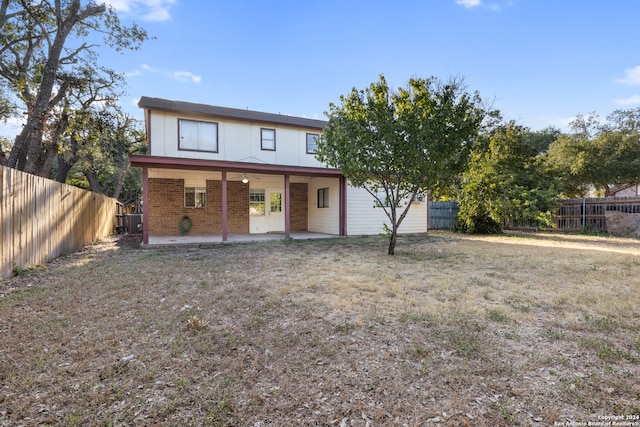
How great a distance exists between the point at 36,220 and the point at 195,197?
746 cm

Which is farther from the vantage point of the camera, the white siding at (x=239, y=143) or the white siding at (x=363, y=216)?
the white siding at (x=363, y=216)

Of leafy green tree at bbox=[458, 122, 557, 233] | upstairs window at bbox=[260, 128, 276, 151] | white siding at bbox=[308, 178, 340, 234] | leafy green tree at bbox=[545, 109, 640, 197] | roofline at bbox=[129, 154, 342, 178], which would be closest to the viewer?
roofline at bbox=[129, 154, 342, 178]

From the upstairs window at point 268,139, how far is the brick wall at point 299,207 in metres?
3.17

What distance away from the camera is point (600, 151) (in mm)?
17859

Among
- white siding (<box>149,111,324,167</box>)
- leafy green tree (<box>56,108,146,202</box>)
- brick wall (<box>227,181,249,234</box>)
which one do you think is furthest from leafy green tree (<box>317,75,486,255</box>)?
leafy green tree (<box>56,108,146,202</box>)

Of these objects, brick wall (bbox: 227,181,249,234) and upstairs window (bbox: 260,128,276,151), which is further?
brick wall (bbox: 227,181,249,234)

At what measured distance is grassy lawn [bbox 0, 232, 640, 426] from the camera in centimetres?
215

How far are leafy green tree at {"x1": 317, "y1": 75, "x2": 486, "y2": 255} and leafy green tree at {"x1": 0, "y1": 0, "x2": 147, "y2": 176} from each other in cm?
935

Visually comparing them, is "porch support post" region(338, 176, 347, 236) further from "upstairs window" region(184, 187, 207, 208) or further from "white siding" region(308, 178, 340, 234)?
"upstairs window" region(184, 187, 207, 208)

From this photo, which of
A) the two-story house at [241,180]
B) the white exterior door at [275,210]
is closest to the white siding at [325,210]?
the two-story house at [241,180]

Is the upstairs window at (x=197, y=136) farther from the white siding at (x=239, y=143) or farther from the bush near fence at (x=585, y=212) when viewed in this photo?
the bush near fence at (x=585, y=212)

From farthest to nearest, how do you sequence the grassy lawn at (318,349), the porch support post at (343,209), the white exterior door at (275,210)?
the white exterior door at (275,210), the porch support post at (343,209), the grassy lawn at (318,349)

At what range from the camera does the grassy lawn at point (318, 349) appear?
Result: 2.15m

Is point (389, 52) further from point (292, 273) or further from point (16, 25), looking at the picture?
point (16, 25)
